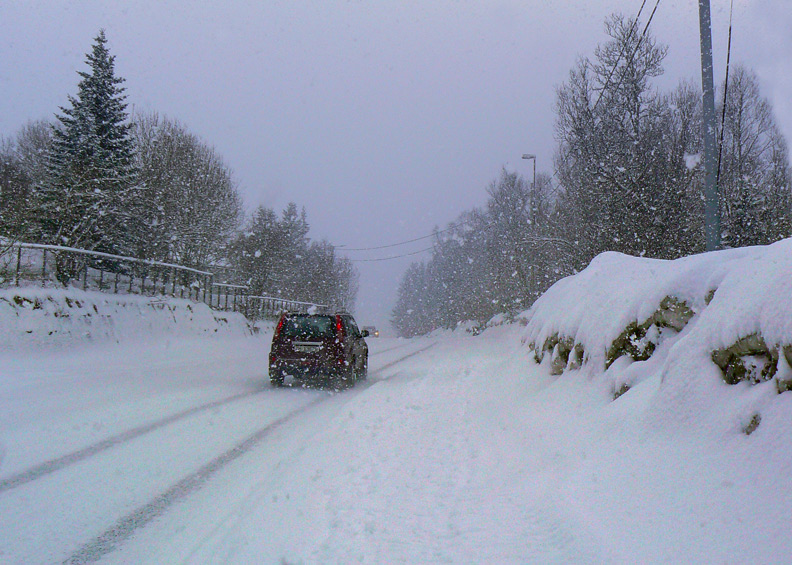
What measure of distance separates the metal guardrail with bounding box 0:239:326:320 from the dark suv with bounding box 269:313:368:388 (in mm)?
6697

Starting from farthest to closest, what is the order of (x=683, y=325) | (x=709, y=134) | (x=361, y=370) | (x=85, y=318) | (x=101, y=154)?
(x=101, y=154), (x=85, y=318), (x=361, y=370), (x=709, y=134), (x=683, y=325)

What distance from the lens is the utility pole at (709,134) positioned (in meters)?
9.28

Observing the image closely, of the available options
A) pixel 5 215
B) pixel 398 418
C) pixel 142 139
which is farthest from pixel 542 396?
pixel 142 139

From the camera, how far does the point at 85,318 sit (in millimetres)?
14117

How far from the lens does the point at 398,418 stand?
793 centimetres

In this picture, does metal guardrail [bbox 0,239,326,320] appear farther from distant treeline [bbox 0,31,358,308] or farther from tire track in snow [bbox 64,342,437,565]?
tire track in snow [bbox 64,342,437,565]

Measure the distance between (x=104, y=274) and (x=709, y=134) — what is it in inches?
635

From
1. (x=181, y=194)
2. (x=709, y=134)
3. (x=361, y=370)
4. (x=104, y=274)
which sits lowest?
(x=361, y=370)

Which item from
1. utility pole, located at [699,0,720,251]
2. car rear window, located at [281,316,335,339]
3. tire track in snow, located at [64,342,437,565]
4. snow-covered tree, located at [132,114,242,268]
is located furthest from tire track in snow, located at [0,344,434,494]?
snow-covered tree, located at [132,114,242,268]

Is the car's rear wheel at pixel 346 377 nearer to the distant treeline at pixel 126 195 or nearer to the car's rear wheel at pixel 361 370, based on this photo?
the car's rear wheel at pixel 361 370

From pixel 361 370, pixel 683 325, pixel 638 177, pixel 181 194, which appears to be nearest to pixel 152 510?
pixel 683 325

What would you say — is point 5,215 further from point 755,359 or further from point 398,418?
point 755,359

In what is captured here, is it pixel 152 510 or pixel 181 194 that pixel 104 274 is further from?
pixel 181 194

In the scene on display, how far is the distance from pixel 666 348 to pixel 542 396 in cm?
233
